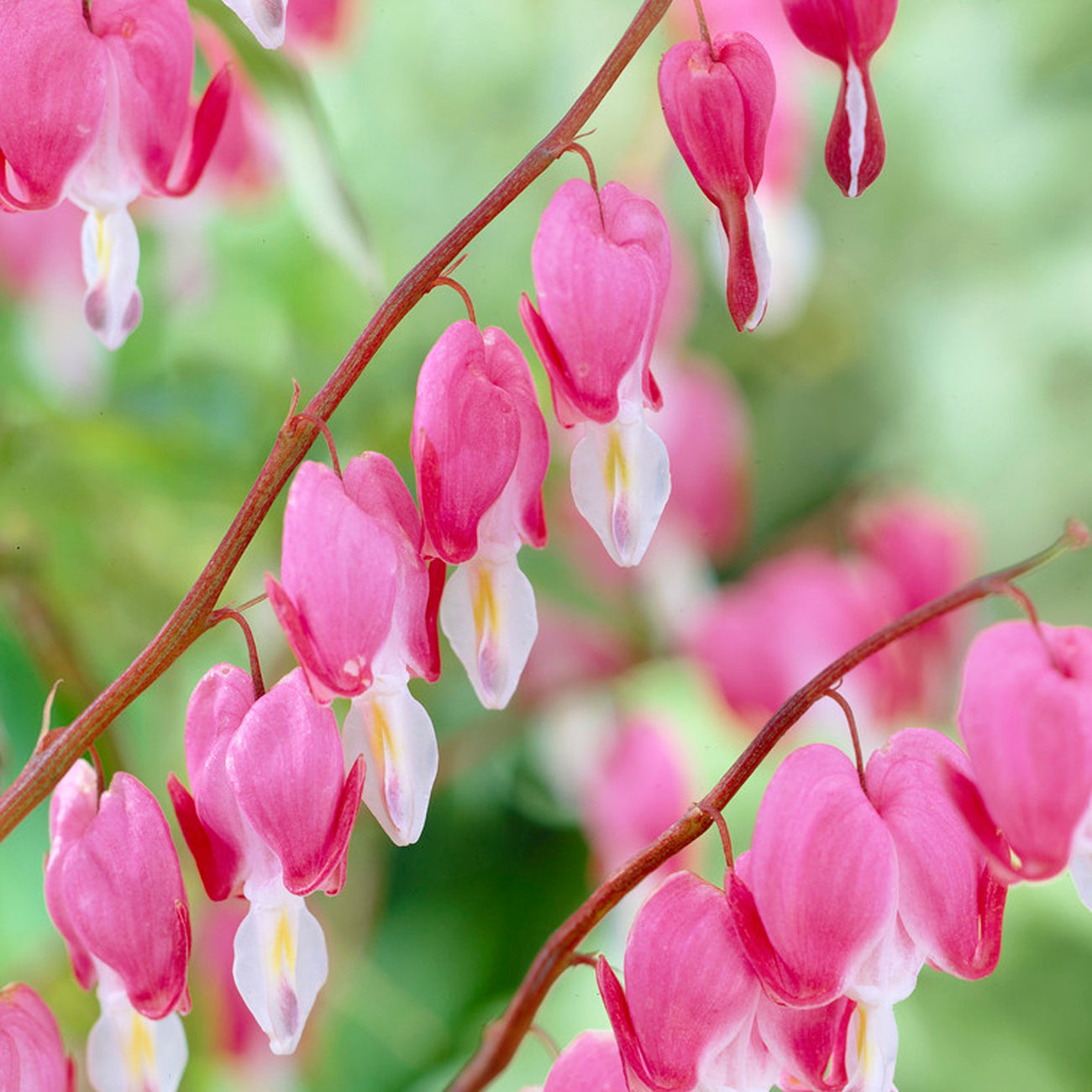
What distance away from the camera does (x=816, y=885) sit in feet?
1.36

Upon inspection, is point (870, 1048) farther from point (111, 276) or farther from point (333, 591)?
point (111, 276)

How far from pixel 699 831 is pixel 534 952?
0.77 m

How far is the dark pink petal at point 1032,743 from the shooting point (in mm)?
377

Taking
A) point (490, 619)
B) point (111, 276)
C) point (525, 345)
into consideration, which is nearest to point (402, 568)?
point (490, 619)

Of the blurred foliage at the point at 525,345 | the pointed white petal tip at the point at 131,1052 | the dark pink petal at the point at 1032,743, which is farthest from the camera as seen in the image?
the blurred foliage at the point at 525,345

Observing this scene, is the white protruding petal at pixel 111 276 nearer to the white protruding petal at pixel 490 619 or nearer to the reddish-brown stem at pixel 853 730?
the white protruding petal at pixel 490 619

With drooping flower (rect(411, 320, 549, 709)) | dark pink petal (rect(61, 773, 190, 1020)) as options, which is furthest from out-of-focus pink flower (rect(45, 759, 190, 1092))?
drooping flower (rect(411, 320, 549, 709))

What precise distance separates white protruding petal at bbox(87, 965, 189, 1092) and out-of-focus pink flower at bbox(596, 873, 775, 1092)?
0.14 m

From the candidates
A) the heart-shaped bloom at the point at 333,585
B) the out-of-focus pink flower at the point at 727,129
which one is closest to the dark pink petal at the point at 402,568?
the heart-shaped bloom at the point at 333,585

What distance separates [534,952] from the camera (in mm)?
1157

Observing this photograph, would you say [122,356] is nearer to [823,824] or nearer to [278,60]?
[278,60]

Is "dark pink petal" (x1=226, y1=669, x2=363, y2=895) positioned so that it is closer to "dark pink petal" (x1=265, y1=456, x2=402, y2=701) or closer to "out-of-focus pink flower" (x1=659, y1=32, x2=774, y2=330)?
"dark pink petal" (x1=265, y1=456, x2=402, y2=701)

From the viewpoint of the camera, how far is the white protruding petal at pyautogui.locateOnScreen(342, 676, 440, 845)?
0.44m

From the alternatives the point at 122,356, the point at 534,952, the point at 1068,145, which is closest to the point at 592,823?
the point at 534,952
